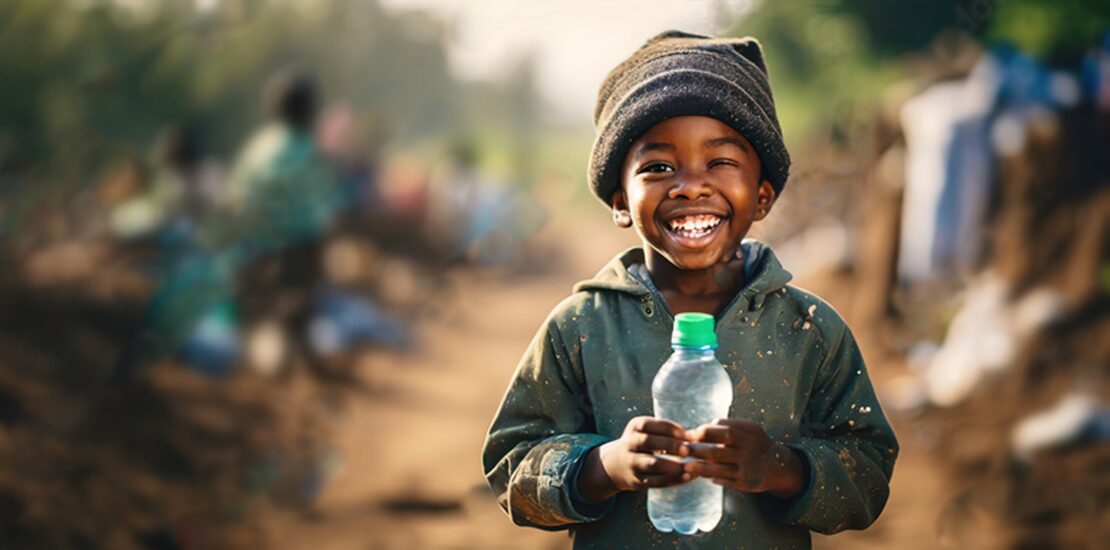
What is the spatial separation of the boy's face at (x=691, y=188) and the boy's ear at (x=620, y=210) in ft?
0.32

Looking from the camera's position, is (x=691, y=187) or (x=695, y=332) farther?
(x=691, y=187)

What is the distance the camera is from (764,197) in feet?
6.59

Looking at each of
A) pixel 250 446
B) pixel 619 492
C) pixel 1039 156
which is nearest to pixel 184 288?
pixel 250 446

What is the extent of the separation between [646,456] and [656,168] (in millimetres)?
472

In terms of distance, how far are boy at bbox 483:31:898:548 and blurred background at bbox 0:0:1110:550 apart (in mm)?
3628

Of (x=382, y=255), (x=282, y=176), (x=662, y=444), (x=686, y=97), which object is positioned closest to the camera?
(x=662, y=444)

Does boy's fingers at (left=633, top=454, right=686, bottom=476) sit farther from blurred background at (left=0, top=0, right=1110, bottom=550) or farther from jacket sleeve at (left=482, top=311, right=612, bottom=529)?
blurred background at (left=0, top=0, right=1110, bottom=550)

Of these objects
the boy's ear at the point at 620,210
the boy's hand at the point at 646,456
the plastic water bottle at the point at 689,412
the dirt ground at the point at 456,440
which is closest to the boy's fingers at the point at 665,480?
the boy's hand at the point at 646,456

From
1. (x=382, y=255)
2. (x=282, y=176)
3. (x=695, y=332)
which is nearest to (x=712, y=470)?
(x=695, y=332)

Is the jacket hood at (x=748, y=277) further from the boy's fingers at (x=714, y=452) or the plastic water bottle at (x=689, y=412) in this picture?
the boy's fingers at (x=714, y=452)

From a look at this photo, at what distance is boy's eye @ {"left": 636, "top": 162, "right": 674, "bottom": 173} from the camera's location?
1886 millimetres

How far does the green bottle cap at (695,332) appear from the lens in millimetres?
1725

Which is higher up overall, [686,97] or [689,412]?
[686,97]

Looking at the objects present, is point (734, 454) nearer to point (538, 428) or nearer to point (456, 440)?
point (538, 428)
